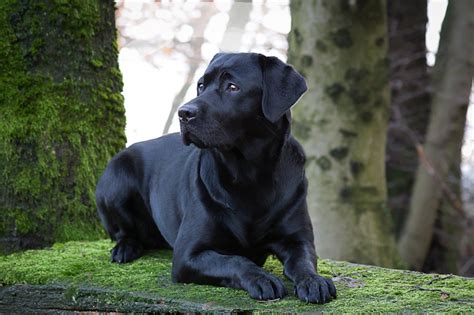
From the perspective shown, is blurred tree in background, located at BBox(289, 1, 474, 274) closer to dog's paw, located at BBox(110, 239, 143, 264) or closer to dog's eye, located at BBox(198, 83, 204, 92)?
dog's paw, located at BBox(110, 239, 143, 264)

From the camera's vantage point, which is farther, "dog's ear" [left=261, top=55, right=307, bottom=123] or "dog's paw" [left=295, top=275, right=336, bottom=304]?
"dog's ear" [left=261, top=55, right=307, bottom=123]

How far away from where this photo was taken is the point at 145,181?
16.4ft

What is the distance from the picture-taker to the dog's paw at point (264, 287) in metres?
3.40

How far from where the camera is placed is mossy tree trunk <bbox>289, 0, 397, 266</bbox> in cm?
774

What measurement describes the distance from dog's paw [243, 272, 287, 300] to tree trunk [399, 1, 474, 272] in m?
7.36

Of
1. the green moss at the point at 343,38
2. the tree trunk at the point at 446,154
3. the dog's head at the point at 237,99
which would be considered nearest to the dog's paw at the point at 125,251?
the dog's head at the point at 237,99

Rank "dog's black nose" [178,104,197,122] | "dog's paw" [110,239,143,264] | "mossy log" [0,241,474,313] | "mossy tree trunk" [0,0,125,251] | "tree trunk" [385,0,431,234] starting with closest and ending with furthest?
1. "mossy log" [0,241,474,313]
2. "dog's black nose" [178,104,197,122]
3. "dog's paw" [110,239,143,264]
4. "mossy tree trunk" [0,0,125,251]
5. "tree trunk" [385,0,431,234]

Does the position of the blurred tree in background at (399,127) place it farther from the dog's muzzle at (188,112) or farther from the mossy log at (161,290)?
the dog's muzzle at (188,112)

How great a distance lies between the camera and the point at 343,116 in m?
7.82

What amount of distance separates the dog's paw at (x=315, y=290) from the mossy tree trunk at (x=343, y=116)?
4438 millimetres

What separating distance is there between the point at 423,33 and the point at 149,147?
7.43 metres

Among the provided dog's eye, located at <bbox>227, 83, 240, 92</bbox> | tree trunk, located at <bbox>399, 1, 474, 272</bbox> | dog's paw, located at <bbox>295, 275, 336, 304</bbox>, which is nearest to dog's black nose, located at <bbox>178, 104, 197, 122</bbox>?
dog's eye, located at <bbox>227, 83, 240, 92</bbox>

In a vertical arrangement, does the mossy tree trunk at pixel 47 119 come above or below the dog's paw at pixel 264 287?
above

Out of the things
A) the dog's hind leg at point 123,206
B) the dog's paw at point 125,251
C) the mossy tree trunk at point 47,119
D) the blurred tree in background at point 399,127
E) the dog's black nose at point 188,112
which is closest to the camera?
the dog's black nose at point 188,112
